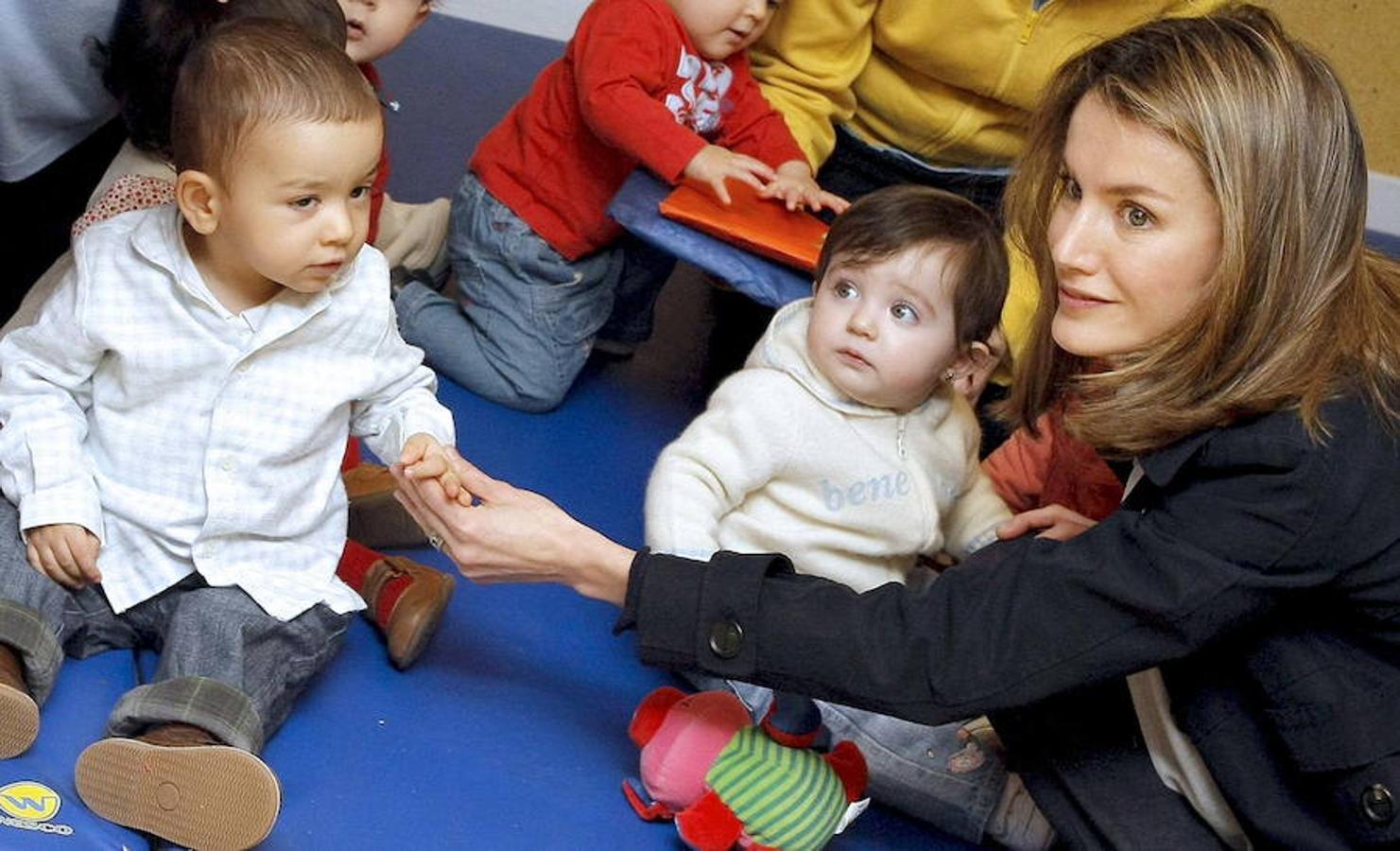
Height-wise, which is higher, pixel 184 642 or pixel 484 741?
pixel 184 642

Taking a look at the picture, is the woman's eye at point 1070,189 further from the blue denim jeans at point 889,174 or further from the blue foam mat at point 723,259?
the blue denim jeans at point 889,174

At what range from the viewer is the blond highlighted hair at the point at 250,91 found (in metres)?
1.30

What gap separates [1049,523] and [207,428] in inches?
33.5

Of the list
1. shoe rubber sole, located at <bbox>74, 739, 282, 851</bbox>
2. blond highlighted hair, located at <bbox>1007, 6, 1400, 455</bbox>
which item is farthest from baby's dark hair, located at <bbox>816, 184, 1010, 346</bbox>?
shoe rubber sole, located at <bbox>74, 739, 282, 851</bbox>

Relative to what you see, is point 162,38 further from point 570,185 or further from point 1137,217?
point 1137,217

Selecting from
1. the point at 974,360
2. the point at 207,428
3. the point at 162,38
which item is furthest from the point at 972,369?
the point at 162,38

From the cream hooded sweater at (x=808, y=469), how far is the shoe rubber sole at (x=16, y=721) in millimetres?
590

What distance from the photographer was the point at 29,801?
1247mm

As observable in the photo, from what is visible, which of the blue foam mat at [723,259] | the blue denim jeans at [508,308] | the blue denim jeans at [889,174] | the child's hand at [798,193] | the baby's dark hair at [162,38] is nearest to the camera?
the baby's dark hair at [162,38]

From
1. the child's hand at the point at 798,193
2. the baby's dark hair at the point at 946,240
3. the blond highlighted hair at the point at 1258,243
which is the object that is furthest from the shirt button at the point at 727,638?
the child's hand at the point at 798,193

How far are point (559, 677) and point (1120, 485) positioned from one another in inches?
25.2

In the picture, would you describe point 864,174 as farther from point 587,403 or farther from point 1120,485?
point 1120,485

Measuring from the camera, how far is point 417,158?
275 centimetres

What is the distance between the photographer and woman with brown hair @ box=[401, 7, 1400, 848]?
1.21 metres
